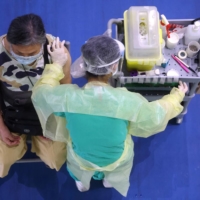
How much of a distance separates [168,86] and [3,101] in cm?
93

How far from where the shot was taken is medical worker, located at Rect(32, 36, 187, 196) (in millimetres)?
1456

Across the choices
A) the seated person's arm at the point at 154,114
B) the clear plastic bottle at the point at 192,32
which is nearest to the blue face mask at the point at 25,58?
the seated person's arm at the point at 154,114

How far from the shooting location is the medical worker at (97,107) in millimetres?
1456

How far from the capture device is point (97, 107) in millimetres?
1440

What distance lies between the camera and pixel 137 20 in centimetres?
179

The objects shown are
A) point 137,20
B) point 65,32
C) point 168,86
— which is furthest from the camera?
point 65,32

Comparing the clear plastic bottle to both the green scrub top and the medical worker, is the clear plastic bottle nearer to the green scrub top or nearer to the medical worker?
the medical worker

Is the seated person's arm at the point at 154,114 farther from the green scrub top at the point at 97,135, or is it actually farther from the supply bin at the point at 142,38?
the supply bin at the point at 142,38

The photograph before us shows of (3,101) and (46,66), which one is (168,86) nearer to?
(46,66)

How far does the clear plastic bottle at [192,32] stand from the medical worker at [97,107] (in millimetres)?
332

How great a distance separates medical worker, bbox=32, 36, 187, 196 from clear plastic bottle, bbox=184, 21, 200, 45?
1.09 feet

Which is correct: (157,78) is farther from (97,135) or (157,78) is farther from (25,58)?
(25,58)

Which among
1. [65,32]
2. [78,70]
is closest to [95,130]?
[78,70]

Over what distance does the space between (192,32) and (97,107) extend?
2.59 feet
